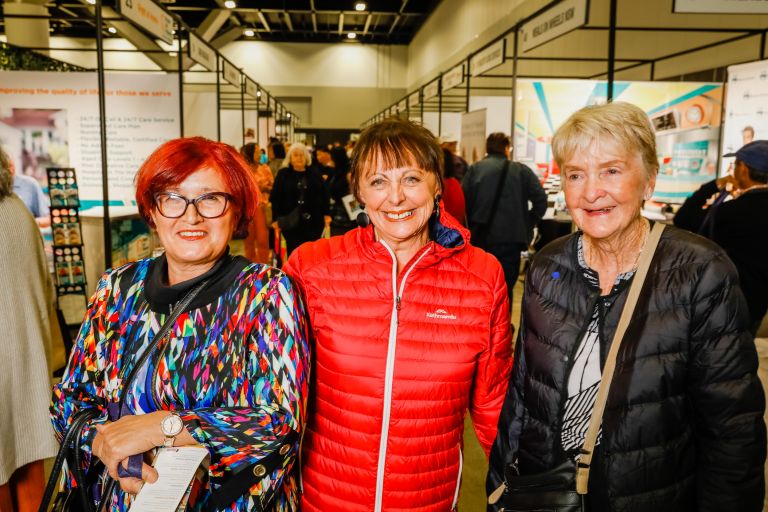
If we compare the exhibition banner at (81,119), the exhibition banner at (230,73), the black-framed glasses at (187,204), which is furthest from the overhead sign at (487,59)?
the black-framed glasses at (187,204)

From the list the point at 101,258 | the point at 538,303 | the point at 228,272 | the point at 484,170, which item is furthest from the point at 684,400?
the point at 101,258

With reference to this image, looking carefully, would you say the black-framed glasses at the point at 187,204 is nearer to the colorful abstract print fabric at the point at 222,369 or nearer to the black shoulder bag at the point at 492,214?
the colorful abstract print fabric at the point at 222,369

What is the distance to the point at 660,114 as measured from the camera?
6812 millimetres

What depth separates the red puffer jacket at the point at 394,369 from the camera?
1.56m

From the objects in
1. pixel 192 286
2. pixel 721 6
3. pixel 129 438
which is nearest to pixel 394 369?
pixel 192 286

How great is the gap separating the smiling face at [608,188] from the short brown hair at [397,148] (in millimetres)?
396

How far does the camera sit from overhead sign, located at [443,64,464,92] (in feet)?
24.8

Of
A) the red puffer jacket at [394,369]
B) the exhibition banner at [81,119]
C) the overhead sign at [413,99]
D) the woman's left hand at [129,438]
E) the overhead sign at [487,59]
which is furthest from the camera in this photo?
the overhead sign at [413,99]

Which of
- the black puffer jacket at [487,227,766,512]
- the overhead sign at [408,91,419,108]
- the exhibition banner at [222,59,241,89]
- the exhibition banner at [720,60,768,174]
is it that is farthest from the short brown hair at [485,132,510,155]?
the overhead sign at [408,91,419,108]

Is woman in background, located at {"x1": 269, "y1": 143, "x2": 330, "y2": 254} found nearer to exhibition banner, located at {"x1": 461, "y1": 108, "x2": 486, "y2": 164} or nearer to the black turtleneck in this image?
exhibition banner, located at {"x1": 461, "y1": 108, "x2": 486, "y2": 164}

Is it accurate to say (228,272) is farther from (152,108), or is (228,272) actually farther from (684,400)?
(152,108)

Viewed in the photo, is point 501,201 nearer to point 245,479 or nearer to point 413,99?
point 245,479

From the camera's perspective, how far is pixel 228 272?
4.49 feet

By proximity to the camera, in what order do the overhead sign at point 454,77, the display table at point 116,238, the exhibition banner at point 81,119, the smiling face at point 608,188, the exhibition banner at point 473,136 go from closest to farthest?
the smiling face at point 608,188 → the exhibition banner at point 81,119 → the display table at point 116,238 → the exhibition banner at point 473,136 → the overhead sign at point 454,77
